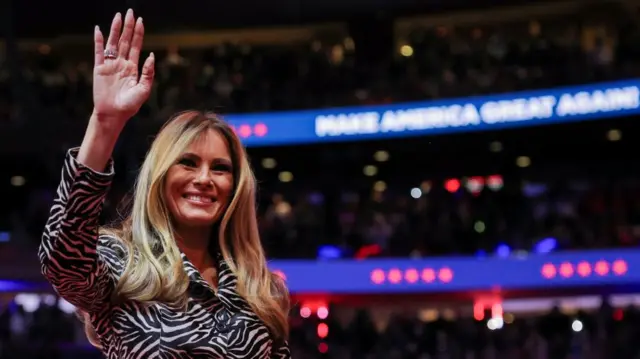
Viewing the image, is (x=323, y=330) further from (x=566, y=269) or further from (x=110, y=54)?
(x=110, y=54)

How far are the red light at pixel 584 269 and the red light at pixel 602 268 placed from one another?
0.34 ft

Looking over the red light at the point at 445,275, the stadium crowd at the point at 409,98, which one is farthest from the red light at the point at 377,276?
the red light at the point at 445,275

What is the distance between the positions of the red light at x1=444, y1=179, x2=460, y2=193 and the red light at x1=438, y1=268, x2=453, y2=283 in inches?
137

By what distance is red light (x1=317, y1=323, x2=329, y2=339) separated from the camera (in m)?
14.0

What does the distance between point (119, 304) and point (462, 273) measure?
44.3 feet

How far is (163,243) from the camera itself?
2.21 metres

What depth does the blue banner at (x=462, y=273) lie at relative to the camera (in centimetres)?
1449

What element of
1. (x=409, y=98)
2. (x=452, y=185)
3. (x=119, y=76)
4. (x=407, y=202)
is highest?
(x=409, y=98)

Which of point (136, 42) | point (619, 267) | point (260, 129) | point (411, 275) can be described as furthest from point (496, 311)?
point (136, 42)

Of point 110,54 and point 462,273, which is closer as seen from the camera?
point 110,54

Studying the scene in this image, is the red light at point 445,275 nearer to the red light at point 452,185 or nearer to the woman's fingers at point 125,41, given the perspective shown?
the red light at point 452,185

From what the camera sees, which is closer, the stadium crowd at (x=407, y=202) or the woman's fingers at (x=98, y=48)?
the woman's fingers at (x=98, y=48)

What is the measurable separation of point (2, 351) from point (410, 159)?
7.89m

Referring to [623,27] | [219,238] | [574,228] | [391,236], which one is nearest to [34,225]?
[391,236]
